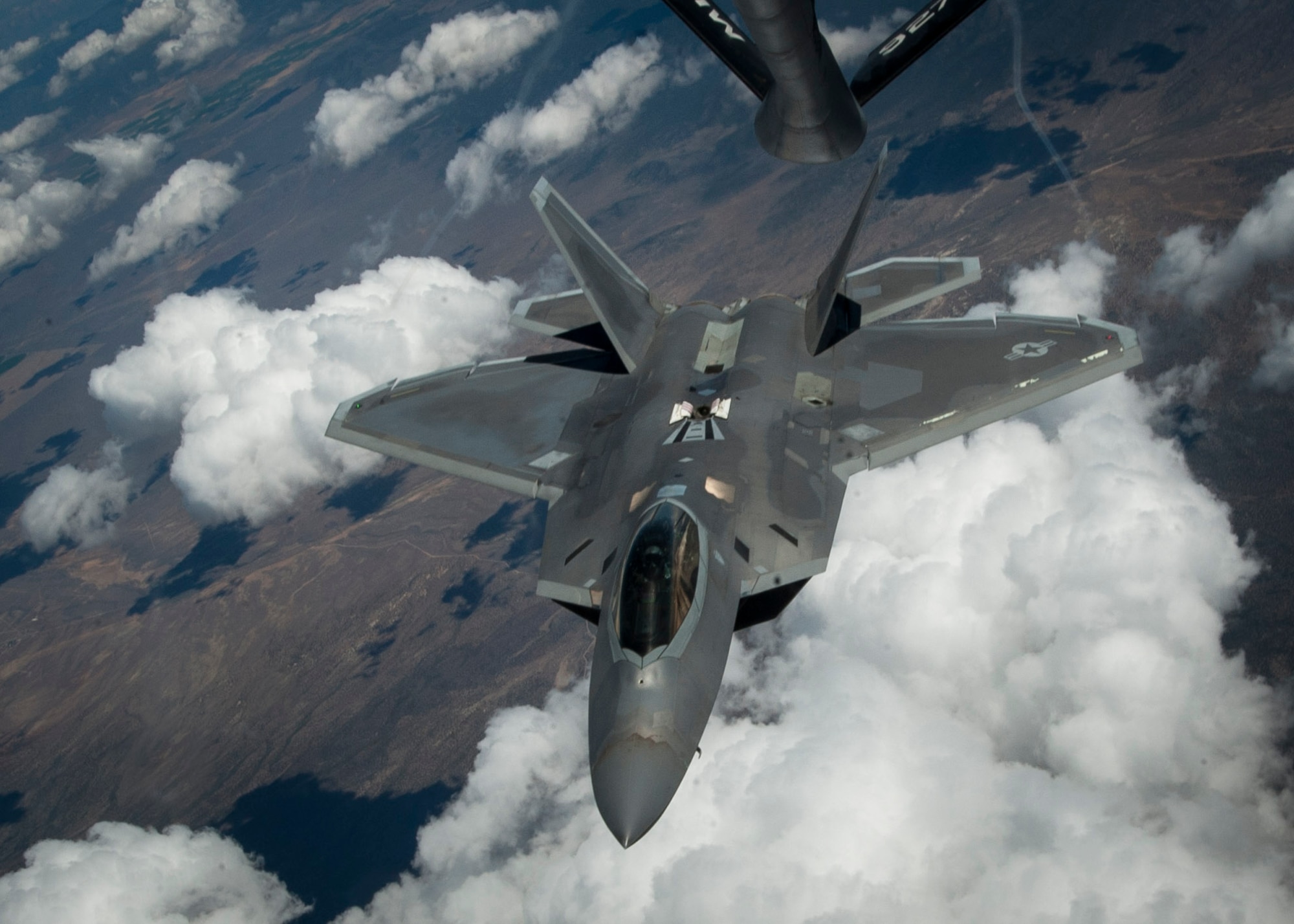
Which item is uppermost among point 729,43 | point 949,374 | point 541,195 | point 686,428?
point 729,43

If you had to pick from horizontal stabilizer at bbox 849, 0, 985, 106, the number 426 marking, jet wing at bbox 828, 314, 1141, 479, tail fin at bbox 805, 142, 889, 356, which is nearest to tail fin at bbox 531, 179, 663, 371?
tail fin at bbox 805, 142, 889, 356

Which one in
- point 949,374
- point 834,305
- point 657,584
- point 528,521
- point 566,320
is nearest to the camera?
point 657,584

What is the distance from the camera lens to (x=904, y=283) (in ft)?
68.1

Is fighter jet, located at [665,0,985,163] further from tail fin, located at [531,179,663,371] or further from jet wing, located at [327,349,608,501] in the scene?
jet wing, located at [327,349,608,501]

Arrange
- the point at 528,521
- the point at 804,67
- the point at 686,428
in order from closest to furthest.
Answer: the point at 804,67, the point at 686,428, the point at 528,521

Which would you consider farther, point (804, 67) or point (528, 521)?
point (528, 521)

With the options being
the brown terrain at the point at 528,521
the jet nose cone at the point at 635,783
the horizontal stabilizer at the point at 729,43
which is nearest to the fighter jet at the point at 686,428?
the jet nose cone at the point at 635,783

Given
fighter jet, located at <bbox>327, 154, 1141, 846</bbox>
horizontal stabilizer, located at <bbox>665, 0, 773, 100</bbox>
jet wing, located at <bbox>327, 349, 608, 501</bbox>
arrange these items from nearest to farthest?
horizontal stabilizer, located at <bbox>665, 0, 773, 100</bbox>, fighter jet, located at <bbox>327, 154, 1141, 846</bbox>, jet wing, located at <bbox>327, 349, 608, 501</bbox>

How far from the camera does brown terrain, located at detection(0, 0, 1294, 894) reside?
116375 mm

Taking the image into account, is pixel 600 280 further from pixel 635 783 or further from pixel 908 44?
pixel 635 783

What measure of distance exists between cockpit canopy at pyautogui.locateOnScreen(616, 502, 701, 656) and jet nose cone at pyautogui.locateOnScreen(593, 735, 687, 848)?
1454 mm

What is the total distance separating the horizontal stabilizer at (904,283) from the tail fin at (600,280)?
19.0 feet

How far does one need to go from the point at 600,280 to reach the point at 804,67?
42.9ft

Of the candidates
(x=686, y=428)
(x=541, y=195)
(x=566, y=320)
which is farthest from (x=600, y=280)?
(x=686, y=428)
